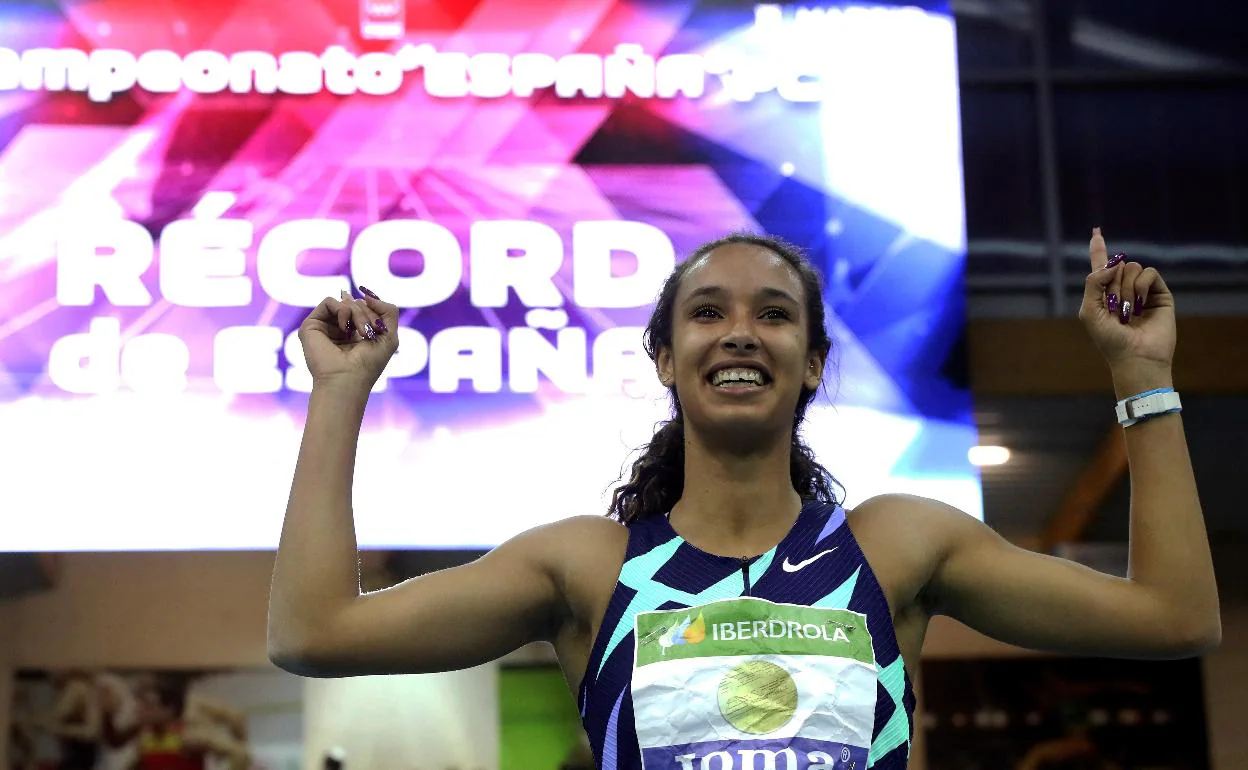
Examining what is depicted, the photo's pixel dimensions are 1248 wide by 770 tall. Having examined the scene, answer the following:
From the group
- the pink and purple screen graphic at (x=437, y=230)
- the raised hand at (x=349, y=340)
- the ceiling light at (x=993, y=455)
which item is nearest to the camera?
the raised hand at (x=349, y=340)

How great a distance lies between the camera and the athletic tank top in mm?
1366

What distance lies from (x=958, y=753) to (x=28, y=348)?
11.4ft

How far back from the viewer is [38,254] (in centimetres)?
366

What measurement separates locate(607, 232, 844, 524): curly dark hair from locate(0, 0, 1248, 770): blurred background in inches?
67.4

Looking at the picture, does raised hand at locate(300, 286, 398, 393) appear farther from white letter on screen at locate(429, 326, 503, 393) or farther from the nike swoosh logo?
white letter on screen at locate(429, 326, 503, 393)

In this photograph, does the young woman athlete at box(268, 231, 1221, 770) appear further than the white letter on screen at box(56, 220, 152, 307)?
No

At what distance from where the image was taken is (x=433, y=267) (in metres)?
3.71

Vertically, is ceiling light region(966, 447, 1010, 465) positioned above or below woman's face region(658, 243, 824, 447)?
above

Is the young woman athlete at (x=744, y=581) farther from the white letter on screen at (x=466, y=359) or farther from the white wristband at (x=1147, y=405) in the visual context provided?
the white letter on screen at (x=466, y=359)

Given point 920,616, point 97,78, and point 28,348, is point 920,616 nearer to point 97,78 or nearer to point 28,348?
point 28,348

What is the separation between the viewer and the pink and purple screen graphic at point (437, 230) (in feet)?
11.7

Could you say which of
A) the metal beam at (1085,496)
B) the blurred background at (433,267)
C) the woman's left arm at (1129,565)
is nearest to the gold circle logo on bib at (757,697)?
the woman's left arm at (1129,565)

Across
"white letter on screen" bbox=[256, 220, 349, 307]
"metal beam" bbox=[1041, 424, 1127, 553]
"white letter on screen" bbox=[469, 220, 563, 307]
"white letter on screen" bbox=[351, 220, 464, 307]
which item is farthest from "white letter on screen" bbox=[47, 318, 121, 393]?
"metal beam" bbox=[1041, 424, 1127, 553]

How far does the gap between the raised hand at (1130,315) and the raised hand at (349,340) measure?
688 mm
